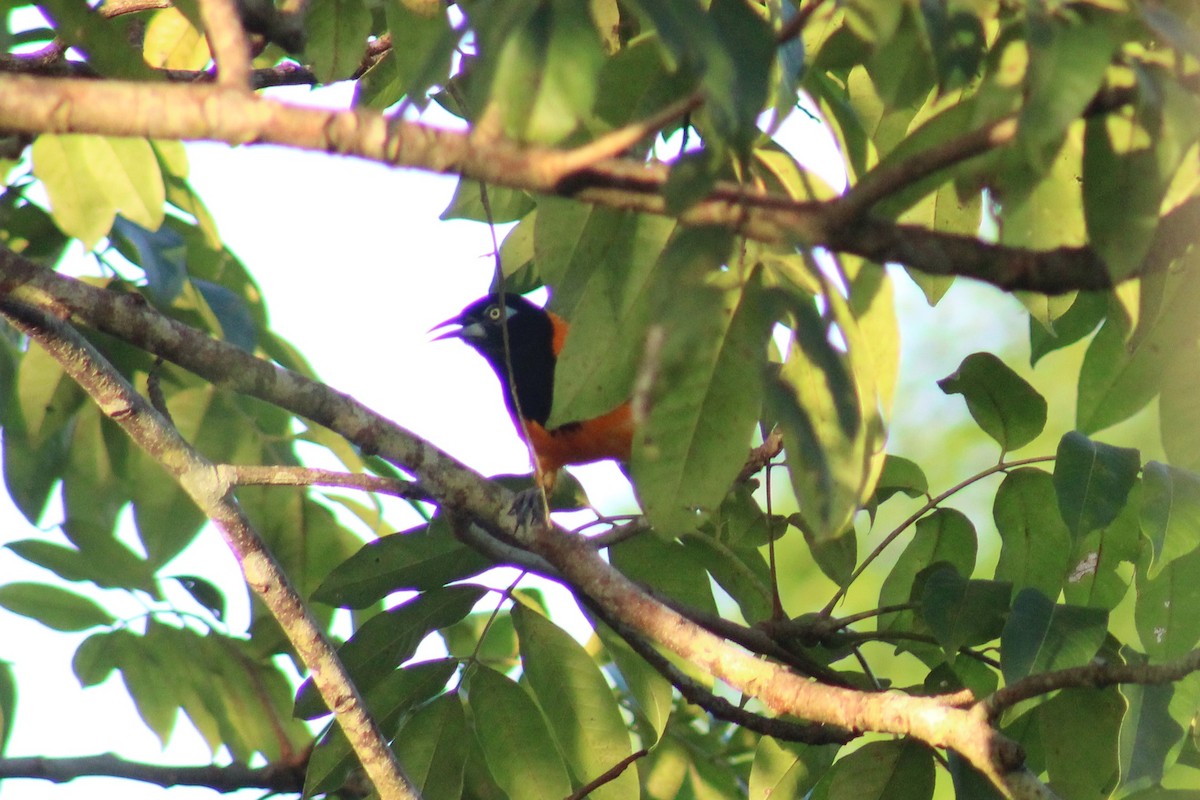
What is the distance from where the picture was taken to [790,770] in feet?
9.61

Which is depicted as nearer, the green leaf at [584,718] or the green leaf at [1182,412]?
the green leaf at [1182,412]

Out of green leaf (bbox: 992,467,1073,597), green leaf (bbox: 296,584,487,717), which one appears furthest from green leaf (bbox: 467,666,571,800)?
green leaf (bbox: 992,467,1073,597)

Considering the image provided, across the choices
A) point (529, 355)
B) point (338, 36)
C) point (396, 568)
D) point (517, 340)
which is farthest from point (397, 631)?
point (517, 340)

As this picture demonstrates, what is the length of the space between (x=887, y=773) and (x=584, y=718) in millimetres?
703

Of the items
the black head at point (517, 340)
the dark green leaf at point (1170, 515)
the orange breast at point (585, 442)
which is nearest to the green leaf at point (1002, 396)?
the dark green leaf at point (1170, 515)

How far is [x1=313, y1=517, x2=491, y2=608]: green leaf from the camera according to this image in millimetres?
2912

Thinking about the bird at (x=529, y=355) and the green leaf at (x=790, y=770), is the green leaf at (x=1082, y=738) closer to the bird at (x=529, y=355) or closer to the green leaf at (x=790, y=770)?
the green leaf at (x=790, y=770)

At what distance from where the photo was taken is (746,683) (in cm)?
244

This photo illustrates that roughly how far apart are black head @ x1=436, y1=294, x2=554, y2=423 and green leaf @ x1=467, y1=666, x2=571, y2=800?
291 centimetres

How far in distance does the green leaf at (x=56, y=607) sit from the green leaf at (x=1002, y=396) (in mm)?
2365

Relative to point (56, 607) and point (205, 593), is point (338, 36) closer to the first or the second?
point (205, 593)

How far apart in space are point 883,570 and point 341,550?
739cm

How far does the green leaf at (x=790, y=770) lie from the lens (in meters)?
2.92

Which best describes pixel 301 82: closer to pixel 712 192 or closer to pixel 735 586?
pixel 735 586
